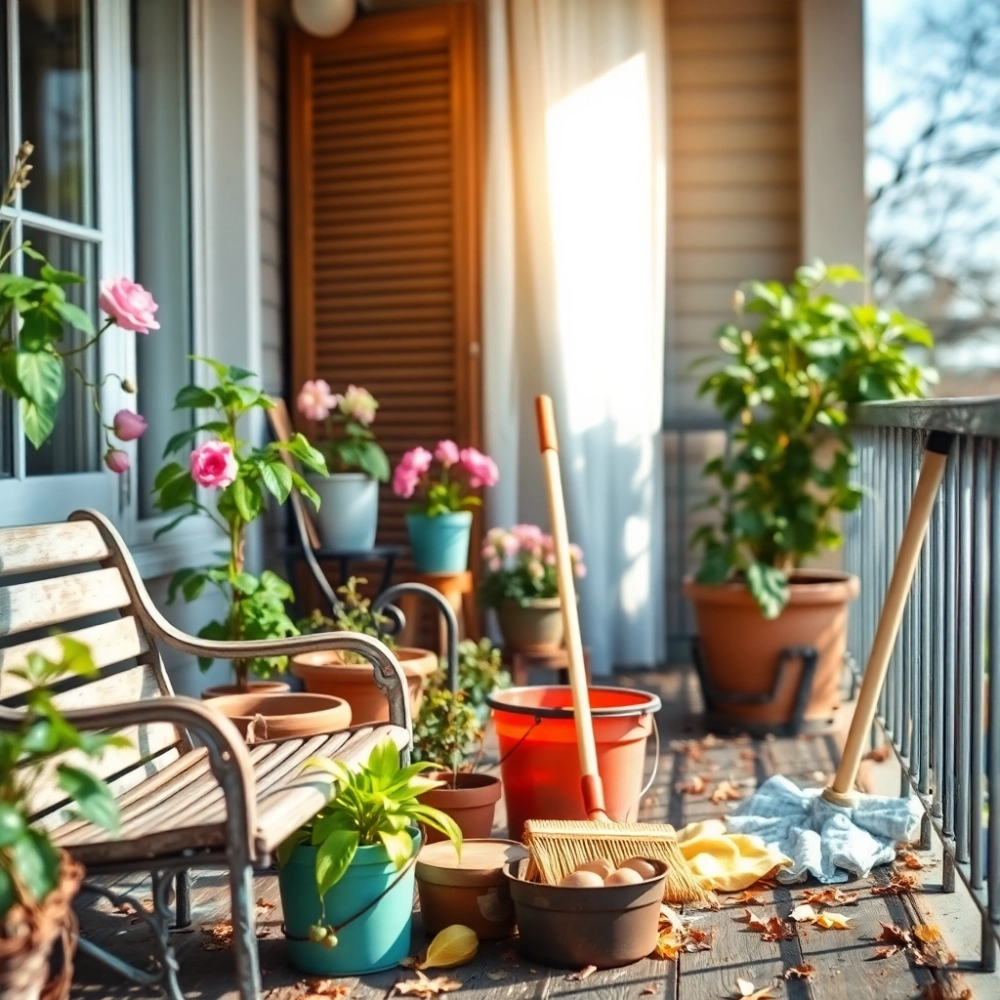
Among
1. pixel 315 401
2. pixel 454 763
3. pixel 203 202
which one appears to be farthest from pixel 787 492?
pixel 203 202

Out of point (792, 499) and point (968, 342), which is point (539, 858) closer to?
point (792, 499)

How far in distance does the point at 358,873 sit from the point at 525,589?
201 cm

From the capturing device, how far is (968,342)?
745 cm

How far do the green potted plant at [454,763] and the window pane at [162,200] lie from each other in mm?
1194

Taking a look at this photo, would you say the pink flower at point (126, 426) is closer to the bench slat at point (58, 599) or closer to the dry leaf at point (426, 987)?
the bench slat at point (58, 599)

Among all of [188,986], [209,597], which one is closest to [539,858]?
[188,986]

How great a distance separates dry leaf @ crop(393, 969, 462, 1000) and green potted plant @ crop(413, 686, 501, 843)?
464mm

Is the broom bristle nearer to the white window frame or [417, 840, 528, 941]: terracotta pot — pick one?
[417, 840, 528, 941]: terracotta pot

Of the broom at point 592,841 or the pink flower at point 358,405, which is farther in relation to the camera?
the pink flower at point 358,405

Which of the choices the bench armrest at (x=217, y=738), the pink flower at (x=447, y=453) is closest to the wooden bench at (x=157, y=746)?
the bench armrest at (x=217, y=738)

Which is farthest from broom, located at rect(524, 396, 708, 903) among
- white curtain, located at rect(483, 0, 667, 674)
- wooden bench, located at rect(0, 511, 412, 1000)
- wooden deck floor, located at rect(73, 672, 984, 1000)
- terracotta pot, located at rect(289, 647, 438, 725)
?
white curtain, located at rect(483, 0, 667, 674)

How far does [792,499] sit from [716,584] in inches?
13.9

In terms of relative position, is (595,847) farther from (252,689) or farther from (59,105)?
(59,105)

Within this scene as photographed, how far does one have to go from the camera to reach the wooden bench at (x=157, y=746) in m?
1.70
